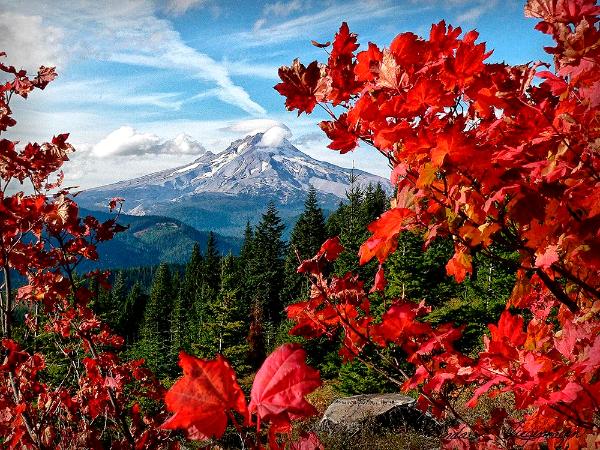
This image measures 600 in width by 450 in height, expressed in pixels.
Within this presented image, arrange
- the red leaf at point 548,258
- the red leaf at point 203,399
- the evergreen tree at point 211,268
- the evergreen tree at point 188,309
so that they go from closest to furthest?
the red leaf at point 203,399, the red leaf at point 548,258, the evergreen tree at point 188,309, the evergreen tree at point 211,268

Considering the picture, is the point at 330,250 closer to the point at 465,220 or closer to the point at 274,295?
the point at 465,220

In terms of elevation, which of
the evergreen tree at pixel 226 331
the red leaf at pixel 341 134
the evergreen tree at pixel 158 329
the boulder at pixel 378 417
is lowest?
the evergreen tree at pixel 158 329

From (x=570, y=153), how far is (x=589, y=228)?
221mm

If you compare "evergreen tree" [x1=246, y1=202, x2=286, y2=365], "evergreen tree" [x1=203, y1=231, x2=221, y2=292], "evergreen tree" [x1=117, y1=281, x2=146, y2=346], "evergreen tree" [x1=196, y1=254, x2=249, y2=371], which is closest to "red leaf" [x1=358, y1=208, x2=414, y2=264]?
"evergreen tree" [x1=196, y1=254, x2=249, y2=371]

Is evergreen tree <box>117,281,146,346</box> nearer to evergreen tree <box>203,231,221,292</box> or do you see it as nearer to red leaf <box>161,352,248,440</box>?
evergreen tree <box>203,231,221,292</box>

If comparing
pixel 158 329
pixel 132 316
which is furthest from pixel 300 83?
pixel 132 316

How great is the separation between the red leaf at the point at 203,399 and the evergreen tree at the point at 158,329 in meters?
38.1

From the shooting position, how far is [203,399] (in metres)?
0.81

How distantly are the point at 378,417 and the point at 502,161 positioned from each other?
1038cm

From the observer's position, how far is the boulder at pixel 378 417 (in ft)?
32.1

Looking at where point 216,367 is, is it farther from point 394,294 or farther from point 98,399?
point 394,294

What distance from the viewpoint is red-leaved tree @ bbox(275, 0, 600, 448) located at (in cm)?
117

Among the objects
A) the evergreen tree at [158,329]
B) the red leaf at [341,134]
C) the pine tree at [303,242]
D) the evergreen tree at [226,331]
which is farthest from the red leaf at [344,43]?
the pine tree at [303,242]

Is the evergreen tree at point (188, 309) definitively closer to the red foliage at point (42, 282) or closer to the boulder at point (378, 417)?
the boulder at point (378, 417)
